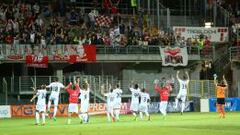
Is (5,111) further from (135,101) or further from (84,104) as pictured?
(84,104)

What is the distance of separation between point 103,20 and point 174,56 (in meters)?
6.65

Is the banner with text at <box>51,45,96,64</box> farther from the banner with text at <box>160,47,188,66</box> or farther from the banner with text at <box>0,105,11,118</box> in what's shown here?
the banner with text at <box>160,47,188,66</box>

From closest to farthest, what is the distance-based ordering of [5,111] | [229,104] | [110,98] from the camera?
[110,98] < [5,111] < [229,104]

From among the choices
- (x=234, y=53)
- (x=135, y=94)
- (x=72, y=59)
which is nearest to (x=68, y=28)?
(x=72, y=59)

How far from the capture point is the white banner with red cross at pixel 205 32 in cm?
5412

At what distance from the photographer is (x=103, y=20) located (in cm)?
5272

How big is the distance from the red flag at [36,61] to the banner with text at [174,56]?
34.3 feet

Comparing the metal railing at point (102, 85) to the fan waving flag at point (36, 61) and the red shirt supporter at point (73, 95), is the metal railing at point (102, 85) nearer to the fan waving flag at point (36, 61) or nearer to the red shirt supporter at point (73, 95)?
the fan waving flag at point (36, 61)

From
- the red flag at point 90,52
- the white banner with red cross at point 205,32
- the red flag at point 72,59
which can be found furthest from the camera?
the white banner with red cross at point 205,32

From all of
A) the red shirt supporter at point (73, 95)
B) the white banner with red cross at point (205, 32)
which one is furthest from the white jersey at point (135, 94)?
the white banner with red cross at point (205, 32)

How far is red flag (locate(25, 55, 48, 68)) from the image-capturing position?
46.3 meters

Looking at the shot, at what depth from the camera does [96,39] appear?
49812mm

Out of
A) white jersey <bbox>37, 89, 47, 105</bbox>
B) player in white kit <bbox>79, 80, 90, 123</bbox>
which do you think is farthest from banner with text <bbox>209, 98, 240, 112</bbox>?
white jersey <bbox>37, 89, 47, 105</bbox>

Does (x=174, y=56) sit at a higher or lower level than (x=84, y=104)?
higher
